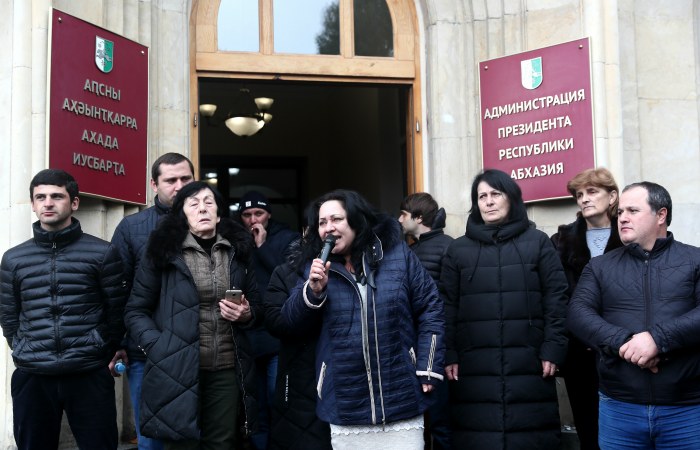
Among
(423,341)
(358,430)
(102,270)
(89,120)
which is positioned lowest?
(358,430)

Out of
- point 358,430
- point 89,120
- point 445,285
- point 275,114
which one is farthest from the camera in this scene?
point 275,114

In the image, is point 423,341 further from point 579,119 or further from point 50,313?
point 579,119

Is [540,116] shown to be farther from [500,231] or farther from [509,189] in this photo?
[500,231]

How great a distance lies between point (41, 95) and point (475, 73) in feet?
10.9

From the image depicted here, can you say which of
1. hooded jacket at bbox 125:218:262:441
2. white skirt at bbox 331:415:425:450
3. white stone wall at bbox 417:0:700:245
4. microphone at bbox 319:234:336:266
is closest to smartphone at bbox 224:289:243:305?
hooded jacket at bbox 125:218:262:441

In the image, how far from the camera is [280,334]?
4750mm

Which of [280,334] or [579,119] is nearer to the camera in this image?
[280,334]

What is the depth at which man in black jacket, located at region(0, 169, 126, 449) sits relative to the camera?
191 inches

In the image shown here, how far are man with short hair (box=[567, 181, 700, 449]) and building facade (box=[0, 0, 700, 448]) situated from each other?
2.43 meters

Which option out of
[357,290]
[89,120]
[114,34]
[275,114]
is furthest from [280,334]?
[275,114]

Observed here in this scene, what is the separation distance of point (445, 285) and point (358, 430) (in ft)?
3.90

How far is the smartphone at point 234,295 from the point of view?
452 centimetres

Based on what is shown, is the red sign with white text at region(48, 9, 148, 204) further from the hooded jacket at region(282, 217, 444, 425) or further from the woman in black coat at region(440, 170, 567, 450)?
the woman in black coat at region(440, 170, 567, 450)

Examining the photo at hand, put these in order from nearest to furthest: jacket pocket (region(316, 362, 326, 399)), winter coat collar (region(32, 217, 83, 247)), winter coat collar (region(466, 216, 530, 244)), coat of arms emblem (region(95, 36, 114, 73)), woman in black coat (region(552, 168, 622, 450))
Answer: jacket pocket (region(316, 362, 326, 399)), winter coat collar (region(32, 217, 83, 247)), winter coat collar (region(466, 216, 530, 244)), woman in black coat (region(552, 168, 622, 450)), coat of arms emblem (region(95, 36, 114, 73))
